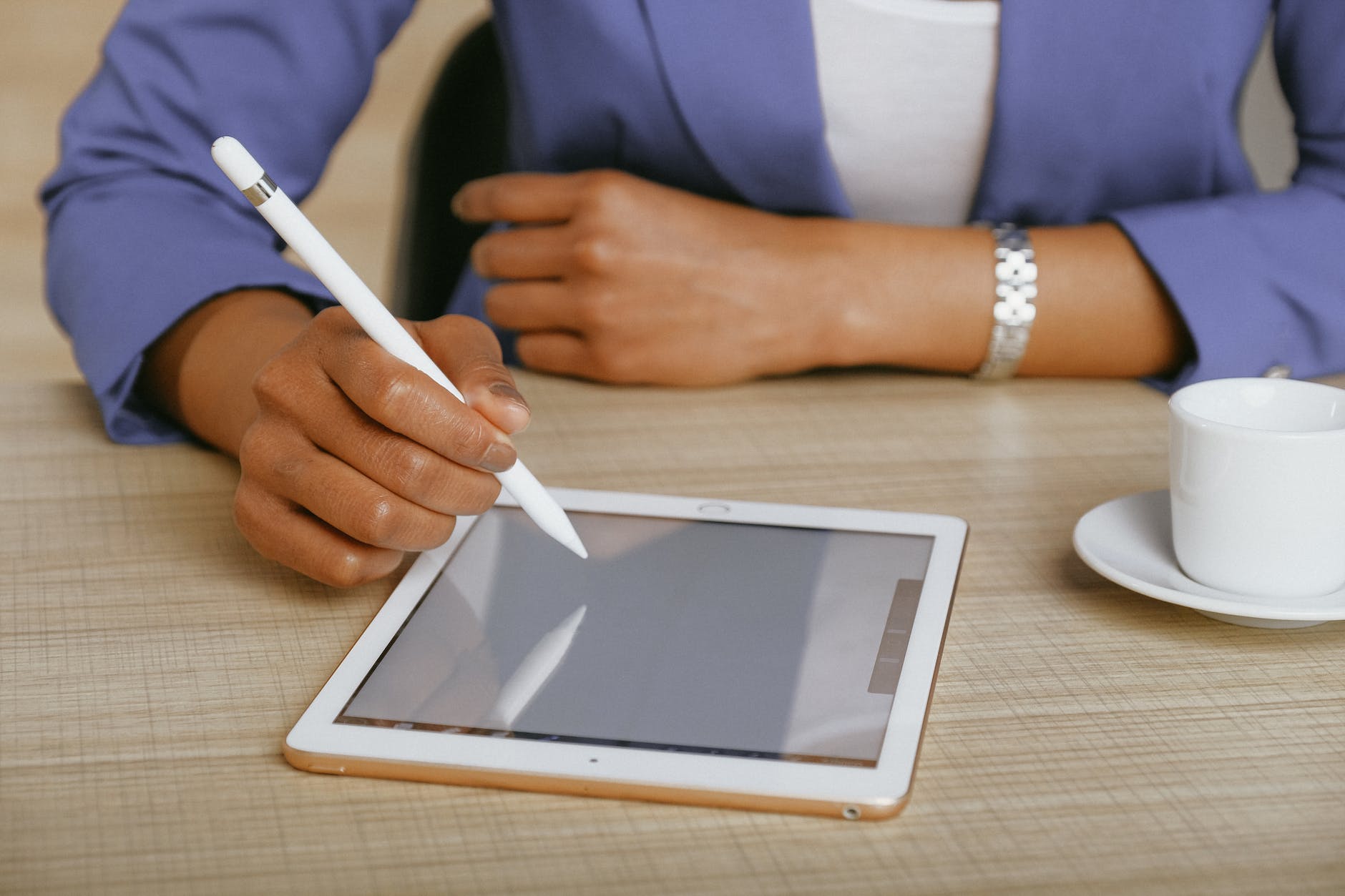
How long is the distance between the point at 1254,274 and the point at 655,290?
1.22 feet

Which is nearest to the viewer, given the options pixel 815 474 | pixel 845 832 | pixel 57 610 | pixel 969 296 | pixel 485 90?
pixel 845 832

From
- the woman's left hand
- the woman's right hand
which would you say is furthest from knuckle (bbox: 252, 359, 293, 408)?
the woman's left hand

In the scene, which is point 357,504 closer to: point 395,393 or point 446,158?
point 395,393

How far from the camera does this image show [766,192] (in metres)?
0.87

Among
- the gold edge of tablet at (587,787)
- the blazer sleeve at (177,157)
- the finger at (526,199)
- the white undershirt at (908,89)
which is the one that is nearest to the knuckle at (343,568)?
the gold edge of tablet at (587,787)

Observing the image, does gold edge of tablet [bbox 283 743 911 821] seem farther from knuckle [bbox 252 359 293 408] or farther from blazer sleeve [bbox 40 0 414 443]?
blazer sleeve [bbox 40 0 414 443]

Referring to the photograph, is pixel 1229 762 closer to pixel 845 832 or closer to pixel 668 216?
pixel 845 832

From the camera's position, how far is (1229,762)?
1.38 ft

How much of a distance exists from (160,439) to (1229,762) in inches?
22.5

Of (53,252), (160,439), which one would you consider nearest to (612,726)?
(160,439)

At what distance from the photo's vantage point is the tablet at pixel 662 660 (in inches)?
16.1

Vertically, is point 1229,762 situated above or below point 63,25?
above

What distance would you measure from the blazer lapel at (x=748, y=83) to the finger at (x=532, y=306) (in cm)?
15

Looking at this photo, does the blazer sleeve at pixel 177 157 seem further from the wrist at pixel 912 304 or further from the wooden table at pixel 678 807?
the wrist at pixel 912 304
